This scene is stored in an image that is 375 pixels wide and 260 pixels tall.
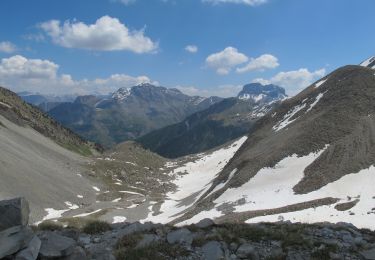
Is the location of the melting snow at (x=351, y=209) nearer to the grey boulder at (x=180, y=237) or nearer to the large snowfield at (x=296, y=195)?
the large snowfield at (x=296, y=195)

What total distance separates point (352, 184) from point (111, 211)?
58.0 metres

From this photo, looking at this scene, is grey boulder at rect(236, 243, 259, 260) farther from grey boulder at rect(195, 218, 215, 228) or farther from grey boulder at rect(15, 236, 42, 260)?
grey boulder at rect(15, 236, 42, 260)

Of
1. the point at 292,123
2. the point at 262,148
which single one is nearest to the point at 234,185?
the point at 262,148

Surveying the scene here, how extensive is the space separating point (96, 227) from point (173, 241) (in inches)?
200

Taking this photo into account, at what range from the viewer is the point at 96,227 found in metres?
21.4

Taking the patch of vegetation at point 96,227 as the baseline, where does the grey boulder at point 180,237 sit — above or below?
above

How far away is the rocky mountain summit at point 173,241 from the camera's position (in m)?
14.7

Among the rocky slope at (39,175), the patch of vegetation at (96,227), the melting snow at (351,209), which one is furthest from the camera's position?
the rocky slope at (39,175)

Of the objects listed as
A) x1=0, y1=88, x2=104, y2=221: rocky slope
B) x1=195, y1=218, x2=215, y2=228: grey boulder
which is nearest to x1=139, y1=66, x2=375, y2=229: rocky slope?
x1=195, y1=218, x2=215, y2=228: grey boulder

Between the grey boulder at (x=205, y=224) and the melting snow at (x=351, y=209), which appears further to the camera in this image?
the melting snow at (x=351, y=209)

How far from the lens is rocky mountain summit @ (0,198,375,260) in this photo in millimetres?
14680

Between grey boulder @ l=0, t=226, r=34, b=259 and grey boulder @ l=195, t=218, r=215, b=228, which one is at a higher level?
grey boulder @ l=0, t=226, r=34, b=259

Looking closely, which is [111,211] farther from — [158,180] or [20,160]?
[158,180]

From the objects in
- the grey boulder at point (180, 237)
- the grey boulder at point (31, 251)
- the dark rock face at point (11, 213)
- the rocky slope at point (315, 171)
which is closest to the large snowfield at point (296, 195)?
the rocky slope at point (315, 171)
